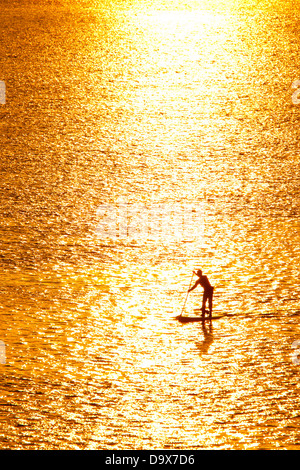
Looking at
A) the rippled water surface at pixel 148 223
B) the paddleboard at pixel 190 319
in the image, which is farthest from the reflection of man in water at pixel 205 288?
the rippled water surface at pixel 148 223

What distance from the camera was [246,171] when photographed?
928 centimetres

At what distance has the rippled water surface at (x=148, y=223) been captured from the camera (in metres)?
5.40

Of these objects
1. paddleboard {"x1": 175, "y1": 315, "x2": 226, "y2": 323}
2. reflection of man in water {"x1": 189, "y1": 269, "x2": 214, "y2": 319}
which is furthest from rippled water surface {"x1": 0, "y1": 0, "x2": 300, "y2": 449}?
reflection of man in water {"x1": 189, "y1": 269, "x2": 214, "y2": 319}

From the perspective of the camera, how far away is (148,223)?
819 cm

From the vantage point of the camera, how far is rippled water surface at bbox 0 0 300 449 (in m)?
5.40

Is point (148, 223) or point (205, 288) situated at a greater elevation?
point (148, 223)

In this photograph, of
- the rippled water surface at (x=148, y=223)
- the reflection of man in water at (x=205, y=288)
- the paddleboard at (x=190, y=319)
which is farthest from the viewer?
the paddleboard at (x=190, y=319)

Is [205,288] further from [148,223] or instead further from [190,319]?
[148,223]

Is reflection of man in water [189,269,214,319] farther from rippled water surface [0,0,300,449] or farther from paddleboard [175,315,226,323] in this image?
rippled water surface [0,0,300,449]

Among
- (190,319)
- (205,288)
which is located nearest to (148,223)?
(190,319)

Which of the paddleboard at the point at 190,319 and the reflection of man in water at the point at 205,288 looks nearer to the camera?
the reflection of man in water at the point at 205,288

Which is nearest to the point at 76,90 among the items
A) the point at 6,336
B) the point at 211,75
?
the point at 211,75

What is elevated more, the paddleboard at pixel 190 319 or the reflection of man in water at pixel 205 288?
the reflection of man in water at pixel 205 288

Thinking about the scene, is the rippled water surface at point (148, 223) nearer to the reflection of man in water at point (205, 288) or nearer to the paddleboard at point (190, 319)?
the paddleboard at point (190, 319)
